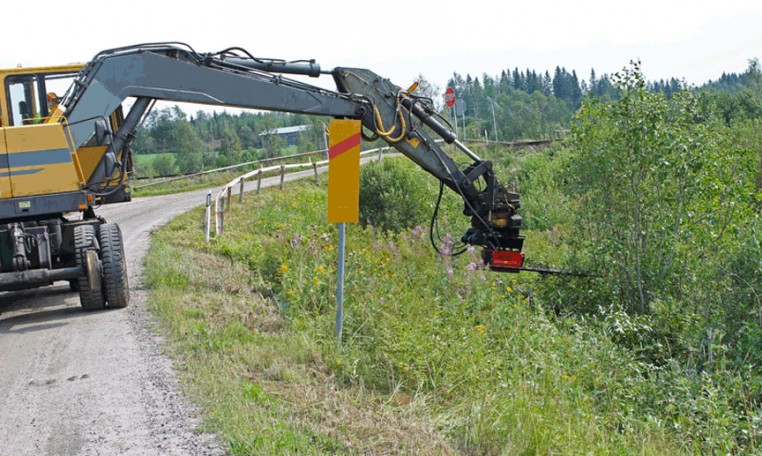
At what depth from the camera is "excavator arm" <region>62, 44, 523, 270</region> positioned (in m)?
10.5

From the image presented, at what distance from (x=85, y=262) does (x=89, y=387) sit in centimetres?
350

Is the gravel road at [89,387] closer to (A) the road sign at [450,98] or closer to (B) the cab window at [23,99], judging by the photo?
(B) the cab window at [23,99]

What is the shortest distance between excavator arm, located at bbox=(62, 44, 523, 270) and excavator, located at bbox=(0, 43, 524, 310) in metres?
0.02

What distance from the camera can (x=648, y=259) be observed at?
40.4ft

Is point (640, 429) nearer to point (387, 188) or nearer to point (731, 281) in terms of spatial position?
point (731, 281)

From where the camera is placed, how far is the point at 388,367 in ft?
23.5

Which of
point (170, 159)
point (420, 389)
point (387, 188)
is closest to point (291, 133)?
point (170, 159)

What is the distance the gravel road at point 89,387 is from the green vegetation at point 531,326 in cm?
29

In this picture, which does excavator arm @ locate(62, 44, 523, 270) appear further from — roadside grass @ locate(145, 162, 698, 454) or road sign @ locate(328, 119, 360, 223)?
road sign @ locate(328, 119, 360, 223)

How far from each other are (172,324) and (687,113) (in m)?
8.50

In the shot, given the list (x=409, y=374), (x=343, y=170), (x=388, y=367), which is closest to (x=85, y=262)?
(x=343, y=170)

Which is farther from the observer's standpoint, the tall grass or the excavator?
the excavator

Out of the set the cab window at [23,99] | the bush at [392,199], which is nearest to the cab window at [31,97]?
the cab window at [23,99]

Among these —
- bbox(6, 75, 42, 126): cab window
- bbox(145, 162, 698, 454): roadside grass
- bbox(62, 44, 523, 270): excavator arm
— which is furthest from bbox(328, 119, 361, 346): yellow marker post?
bbox(6, 75, 42, 126): cab window
